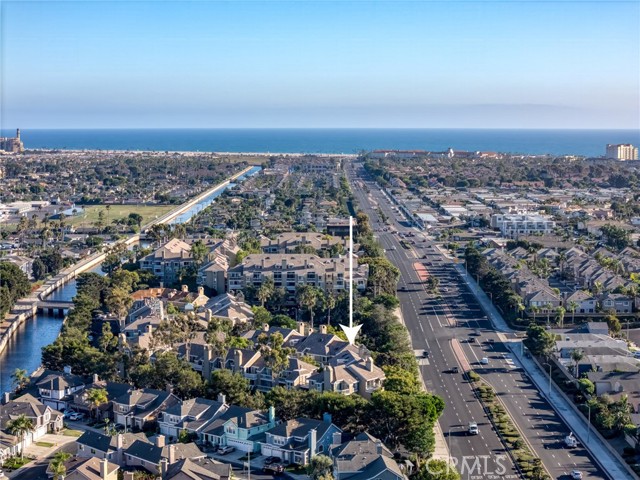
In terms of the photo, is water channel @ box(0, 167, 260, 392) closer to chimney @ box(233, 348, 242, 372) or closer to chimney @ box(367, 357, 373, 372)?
chimney @ box(233, 348, 242, 372)

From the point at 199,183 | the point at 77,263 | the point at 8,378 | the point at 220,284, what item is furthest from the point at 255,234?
the point at 199,183

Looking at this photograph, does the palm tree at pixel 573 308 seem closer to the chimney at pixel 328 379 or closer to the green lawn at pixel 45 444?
the chimney at pixel 328 379

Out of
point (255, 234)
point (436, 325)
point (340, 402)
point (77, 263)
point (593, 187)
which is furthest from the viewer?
point (593, 187)

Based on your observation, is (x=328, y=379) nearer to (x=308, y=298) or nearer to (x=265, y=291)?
(x=308, y=298)

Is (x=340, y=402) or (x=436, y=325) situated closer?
(x=340, y=402)

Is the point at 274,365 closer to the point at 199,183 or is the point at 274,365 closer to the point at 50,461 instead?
the point at 50,461

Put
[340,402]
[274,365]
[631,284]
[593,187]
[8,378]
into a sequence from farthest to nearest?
[593,187], [631,284], [8,378], [274,365], [340,402]

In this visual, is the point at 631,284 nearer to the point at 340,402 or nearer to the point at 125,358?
the point at 340,402
